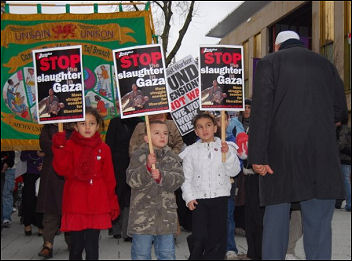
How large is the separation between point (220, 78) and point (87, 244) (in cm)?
232

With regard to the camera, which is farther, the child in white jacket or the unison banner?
the unison banner

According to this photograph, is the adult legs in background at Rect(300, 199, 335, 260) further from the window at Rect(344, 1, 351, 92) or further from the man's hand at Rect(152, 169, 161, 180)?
the window at Rect(344, 1, 351, 92)

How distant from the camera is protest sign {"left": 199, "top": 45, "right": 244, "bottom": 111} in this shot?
666 centimetres

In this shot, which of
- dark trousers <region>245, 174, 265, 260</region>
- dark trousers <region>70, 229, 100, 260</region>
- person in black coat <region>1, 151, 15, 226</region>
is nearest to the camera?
dark trousers <region>70, 229, 100, 260</region>

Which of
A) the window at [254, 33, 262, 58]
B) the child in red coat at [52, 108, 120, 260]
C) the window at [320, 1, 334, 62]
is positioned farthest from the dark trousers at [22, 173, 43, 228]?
the window at [254, 33, 262, 58]

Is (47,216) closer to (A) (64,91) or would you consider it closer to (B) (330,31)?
A: (A) (64,91)

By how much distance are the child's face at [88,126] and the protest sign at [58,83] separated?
117 mm

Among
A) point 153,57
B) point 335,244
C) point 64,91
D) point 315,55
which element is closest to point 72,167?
point 64,91

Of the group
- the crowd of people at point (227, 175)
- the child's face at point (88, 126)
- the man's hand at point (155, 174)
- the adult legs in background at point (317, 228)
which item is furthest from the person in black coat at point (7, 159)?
the adult legs in background at point (317, 228)

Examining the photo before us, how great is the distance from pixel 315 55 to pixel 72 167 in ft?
8.17

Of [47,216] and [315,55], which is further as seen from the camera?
[47,216]

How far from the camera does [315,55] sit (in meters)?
5.04

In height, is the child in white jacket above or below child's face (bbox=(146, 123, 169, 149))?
below

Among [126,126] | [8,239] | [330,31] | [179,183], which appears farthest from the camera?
[330,31]
